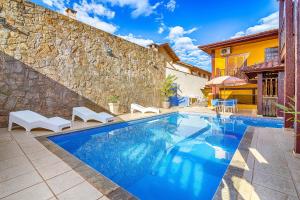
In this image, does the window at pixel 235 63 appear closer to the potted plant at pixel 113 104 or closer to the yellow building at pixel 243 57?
the yellow building at pixel 243 57

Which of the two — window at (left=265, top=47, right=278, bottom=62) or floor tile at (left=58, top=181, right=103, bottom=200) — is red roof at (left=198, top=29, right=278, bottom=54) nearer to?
window at (left=265, top=47, right=278, bottom=62)

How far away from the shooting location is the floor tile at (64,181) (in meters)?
2.10

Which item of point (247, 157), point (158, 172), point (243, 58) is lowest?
point (158, 172)

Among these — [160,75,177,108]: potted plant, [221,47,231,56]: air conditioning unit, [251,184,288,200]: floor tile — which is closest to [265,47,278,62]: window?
[221,47,231,56]: air conditioning unit

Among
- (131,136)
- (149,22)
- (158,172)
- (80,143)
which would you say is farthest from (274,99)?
(149,22)

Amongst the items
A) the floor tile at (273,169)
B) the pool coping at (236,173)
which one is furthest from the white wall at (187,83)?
the floor tile at (273,169)

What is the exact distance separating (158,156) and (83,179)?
2.03 meters

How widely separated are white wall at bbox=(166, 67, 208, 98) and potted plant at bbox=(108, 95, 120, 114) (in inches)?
249

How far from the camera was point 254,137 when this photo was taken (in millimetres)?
4520

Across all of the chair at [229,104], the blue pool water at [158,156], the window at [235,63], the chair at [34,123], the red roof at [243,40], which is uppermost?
the red roof at [243,40]

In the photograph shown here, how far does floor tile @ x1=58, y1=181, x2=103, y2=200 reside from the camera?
6.32 ft

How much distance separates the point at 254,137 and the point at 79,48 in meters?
7.96

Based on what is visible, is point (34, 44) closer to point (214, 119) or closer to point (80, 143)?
point (80, 143)

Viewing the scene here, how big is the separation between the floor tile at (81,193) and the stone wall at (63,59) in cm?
537
